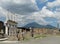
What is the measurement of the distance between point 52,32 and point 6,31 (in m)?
46.7

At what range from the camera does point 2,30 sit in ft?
206

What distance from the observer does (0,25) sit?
64500 mm

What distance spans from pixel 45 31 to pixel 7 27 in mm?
46191

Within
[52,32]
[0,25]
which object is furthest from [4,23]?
[52,32]

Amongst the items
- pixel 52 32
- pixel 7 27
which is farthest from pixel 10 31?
pixel 52 32

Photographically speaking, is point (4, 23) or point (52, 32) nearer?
point (4, 23)

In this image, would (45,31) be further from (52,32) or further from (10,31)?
(10,31)

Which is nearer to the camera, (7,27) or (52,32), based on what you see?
(7,27)

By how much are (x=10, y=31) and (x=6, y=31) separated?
290 cm

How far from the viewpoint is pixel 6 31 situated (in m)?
63.4

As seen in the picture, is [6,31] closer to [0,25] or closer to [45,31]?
[0,25]

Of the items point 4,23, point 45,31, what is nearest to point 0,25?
point 4,23

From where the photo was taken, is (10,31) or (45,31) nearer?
(10,31)

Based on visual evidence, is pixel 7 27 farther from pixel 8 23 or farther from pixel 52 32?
pixel 52 32
